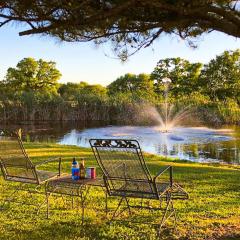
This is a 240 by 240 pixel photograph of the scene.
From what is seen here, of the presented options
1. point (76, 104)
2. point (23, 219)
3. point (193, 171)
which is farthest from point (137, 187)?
point (76, 104)

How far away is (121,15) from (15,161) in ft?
7.38

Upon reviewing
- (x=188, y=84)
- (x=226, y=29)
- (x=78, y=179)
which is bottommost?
(x=78, y=179)

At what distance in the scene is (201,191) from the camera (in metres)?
7.02

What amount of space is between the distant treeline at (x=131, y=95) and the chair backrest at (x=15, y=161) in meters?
24.4

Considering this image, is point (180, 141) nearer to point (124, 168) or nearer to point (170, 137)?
point (170, 137)

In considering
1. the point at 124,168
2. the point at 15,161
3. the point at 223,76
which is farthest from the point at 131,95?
the point at 124,168

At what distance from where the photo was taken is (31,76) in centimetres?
4878

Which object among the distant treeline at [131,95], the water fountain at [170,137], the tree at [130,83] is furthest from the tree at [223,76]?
the tree at [130,83]

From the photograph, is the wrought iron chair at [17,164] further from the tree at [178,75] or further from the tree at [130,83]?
the tree at [130,83]

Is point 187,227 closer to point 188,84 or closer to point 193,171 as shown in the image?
point 193,171

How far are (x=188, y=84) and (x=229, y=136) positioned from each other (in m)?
23.1

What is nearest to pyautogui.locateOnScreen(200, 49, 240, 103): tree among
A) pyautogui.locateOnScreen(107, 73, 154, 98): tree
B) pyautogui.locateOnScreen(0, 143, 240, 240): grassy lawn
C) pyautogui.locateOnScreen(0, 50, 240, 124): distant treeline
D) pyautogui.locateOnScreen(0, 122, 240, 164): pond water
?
pyautogui.locateOnScreen(0, 50, 240, 124): distant treeline

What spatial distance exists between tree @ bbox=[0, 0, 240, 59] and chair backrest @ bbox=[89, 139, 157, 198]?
1.20m

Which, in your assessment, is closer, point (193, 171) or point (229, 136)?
point (193, 171)
